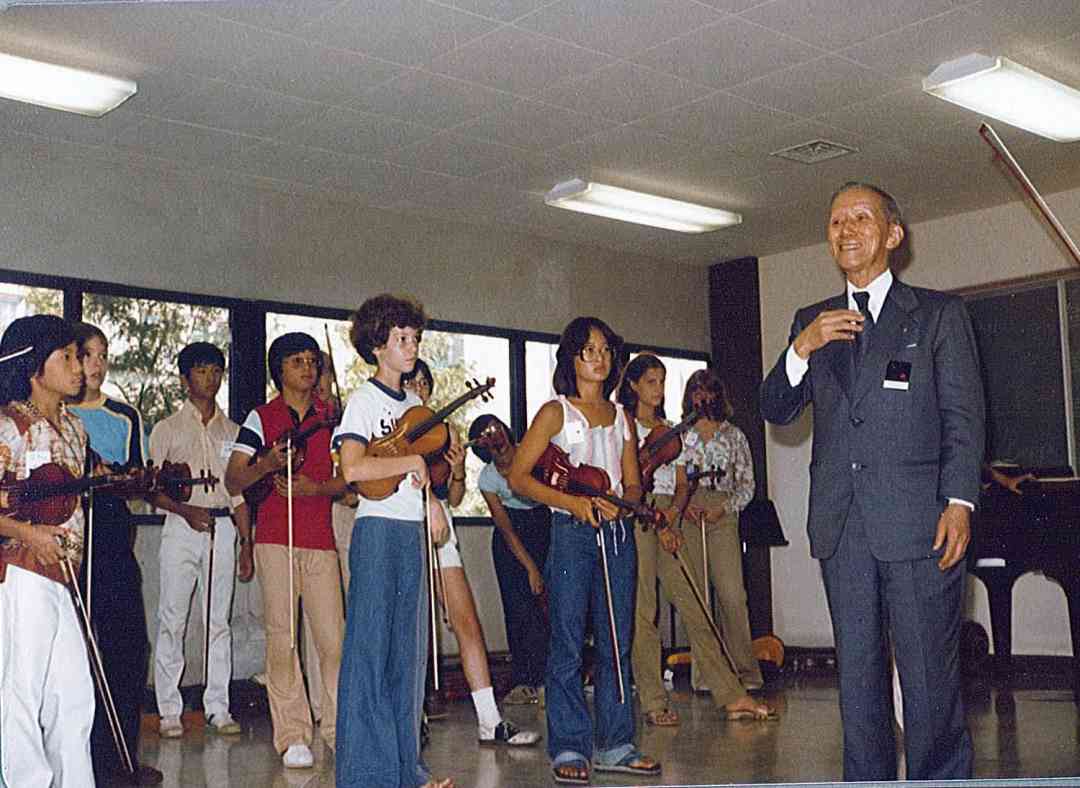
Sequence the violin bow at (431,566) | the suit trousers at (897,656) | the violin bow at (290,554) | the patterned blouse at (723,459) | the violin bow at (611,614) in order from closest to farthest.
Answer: the suit trousers at (897,656) → the violin bow at (431,566) → the violin bow at (611,614) → the violin bow at (290,554) → the patterned blouse at (723,459)

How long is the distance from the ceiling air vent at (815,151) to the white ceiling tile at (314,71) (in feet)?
6.71

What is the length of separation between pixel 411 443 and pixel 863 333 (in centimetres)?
139

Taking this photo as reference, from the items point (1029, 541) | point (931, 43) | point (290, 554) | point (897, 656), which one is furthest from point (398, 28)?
point (1029, 541)

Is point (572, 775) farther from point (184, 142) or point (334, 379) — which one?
point (184, 142)

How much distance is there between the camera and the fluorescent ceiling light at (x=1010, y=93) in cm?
551

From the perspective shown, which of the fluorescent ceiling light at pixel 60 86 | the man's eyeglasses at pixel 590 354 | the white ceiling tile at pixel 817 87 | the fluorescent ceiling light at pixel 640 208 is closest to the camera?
the man's eyeglasses at pixel 590 354

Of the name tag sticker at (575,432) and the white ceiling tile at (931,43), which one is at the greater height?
the white ceiling tile at (931,43)

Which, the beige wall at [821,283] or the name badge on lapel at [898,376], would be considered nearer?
the name badge on lapel at [898,376]

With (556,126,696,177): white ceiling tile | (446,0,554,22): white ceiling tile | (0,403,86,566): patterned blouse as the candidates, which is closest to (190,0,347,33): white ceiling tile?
(446,0,554,22): white ceiling tile

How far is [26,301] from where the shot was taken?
4805mm

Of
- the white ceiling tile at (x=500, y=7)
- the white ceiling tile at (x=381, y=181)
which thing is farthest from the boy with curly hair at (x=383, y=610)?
the white ceiling tile at (x=381, y=181)

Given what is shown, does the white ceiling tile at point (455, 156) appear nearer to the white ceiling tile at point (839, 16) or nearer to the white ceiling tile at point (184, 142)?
the white ceiling tile at point (184, 142)

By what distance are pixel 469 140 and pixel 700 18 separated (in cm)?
154

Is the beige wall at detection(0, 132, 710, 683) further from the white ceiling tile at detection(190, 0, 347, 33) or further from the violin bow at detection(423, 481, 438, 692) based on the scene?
the violin bow at detection(423, 481, 438, 692)
